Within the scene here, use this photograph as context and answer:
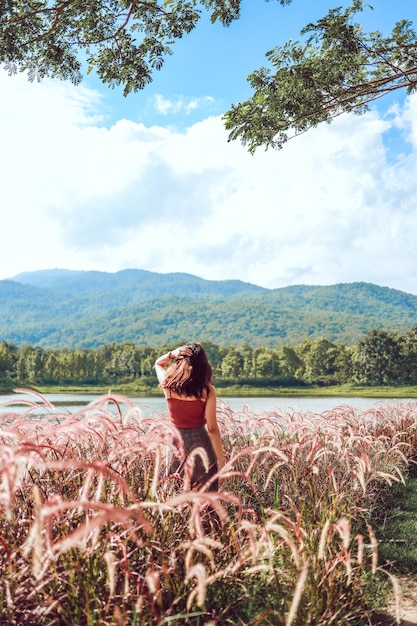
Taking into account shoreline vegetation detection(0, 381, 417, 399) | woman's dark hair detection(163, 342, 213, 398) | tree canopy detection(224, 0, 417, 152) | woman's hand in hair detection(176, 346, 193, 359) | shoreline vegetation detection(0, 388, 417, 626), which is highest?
tree canopy detection(224, 0, 417, 152)

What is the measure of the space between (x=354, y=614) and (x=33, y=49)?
7.61 meters

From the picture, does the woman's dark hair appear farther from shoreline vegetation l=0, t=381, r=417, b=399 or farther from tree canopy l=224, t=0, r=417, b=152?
shoreline vegetation l=0, t=381, r=417, b=399

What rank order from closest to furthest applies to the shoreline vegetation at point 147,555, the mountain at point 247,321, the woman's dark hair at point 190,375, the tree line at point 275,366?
the shoreline vegetation at point 147,555, the woman's dark hair at point 190,375, the tree line at point 275,366, the mountain at point 247,321

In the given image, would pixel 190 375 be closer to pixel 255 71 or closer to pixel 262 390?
pixel 255 71

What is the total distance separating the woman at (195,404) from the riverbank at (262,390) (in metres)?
36.4

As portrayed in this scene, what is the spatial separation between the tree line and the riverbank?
65 centimetres

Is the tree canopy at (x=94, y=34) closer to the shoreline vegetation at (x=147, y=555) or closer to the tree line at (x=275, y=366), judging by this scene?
the shoreline vegetation at (x=147, y=555)

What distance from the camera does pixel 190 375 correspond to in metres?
3.65

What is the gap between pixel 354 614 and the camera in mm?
2834

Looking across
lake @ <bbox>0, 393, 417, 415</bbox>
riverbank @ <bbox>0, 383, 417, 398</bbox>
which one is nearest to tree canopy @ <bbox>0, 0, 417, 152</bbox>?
lake @ <bbox>0, 393, 417, 415</bbox>

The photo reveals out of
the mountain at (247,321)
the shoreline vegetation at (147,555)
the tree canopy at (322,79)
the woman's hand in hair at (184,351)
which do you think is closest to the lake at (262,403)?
the woman's hand in hair at (184,351)

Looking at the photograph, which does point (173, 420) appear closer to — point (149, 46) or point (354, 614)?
point (354, 614)

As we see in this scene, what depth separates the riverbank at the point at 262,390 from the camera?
40438 millimetres

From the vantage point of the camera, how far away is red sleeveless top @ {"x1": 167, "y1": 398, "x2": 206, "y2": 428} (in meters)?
3.74
